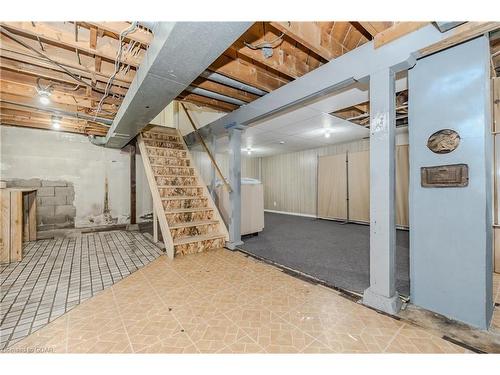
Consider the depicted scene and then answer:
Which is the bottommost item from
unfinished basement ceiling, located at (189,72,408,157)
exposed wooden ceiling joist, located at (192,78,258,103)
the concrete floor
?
the concrete floor

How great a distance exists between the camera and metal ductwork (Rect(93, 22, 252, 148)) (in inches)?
57.2

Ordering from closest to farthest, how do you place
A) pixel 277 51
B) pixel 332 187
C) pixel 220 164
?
pixel 277 51
pixel 332 187
pixel 220 164

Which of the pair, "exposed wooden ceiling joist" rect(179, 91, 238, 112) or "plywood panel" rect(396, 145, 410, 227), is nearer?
"exposed wooden ceiling joist" rect(179, 91, 238, 112)

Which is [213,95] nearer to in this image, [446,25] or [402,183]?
[446,25]

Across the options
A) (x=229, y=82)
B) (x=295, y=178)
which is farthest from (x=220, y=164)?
(x=229, y=82)

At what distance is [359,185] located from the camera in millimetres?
6199

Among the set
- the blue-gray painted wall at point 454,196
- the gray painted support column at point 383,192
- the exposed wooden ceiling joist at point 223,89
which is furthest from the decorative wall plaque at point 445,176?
the exposed wooden ceiling joist at point 223,89

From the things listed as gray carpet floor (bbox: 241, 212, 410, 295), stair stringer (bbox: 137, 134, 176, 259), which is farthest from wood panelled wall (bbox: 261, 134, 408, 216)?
stair stringer (bbox: 137, 134, 176, 259)

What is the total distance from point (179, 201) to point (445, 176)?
3822 mm

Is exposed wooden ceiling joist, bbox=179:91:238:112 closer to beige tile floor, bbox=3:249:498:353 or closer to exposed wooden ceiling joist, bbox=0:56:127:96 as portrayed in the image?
exposed wooden ceiling joist, bbox=0:56:127:96

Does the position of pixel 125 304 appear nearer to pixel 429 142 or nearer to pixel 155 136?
pixel 429 142

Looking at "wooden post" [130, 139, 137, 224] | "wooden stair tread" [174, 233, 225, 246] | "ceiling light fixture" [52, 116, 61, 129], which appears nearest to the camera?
"wooden stair tread" [174, 233, 225, 246]

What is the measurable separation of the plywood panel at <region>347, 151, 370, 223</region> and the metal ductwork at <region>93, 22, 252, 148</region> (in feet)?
17.9

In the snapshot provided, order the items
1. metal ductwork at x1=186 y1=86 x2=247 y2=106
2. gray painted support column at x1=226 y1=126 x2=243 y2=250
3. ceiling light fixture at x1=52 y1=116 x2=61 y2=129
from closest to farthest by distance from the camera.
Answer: metal ductwork at x1=186 y1=86 x2=247 y2=106, gray painted support column at x1=226 y1=126 x2=243 y2=250, ceiling light fixture at x1=52 y1=116 x2=61 y2=129
